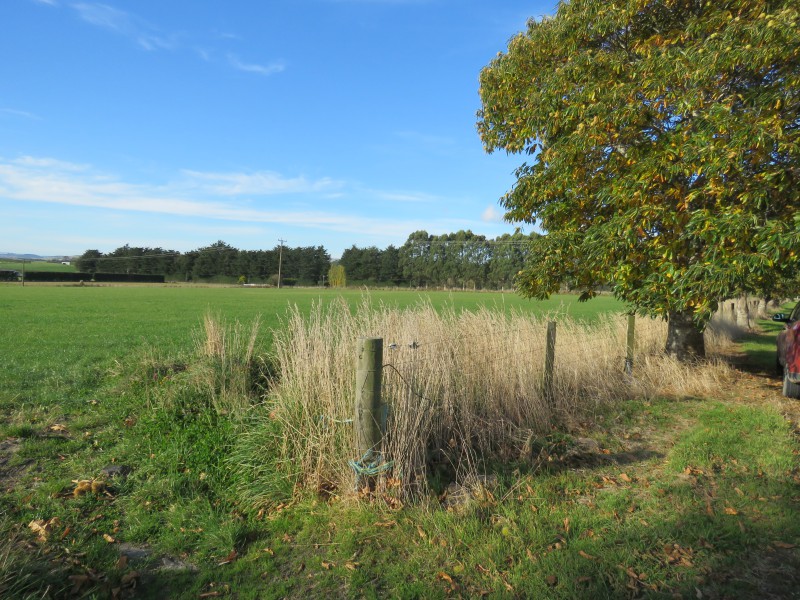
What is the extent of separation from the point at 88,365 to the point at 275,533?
7560 mm

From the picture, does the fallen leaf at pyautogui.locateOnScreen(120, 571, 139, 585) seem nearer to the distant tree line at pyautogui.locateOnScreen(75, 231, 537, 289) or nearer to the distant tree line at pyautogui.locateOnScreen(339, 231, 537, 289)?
the distant tree line at pyautogui.locateOnScreen(339, 231, 537, 289)

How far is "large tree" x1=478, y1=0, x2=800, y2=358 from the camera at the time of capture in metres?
5.46

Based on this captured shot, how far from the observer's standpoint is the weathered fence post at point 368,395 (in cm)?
406

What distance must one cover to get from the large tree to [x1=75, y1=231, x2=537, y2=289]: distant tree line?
86.4m

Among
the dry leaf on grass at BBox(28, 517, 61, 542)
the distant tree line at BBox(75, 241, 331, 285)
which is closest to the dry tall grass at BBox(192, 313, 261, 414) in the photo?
the dry leaf on grass at BBox(28, 517, 61, 542)

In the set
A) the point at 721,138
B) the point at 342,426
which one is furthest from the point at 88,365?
the point at 721,138

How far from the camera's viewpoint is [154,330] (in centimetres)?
1723

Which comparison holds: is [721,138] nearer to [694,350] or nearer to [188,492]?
[694,350]

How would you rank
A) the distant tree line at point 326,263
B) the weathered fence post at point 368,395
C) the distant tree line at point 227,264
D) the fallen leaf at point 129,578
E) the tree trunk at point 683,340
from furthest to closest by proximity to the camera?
the distant tree line at point 227,264 → the distant tree line at point 326,263 → the tree trunk at point 683,340 → the weathered fence post at point 368,395 → the fallen leaf at point 129,578

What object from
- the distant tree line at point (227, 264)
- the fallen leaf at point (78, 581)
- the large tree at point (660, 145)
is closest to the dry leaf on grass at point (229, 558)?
the fallen leaf at point (78, 581)

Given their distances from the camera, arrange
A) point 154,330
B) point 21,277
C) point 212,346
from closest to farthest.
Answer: point 212,346, point 154,330, point 21,277

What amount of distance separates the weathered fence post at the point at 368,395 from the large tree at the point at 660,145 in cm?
394

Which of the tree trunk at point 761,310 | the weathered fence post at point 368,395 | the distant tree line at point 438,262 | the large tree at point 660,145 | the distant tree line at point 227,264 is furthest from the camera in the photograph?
the distant tree line at point 227,264

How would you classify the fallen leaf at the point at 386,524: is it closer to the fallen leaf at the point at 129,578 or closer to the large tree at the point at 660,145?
the fallen leaf at the point at 129,578
